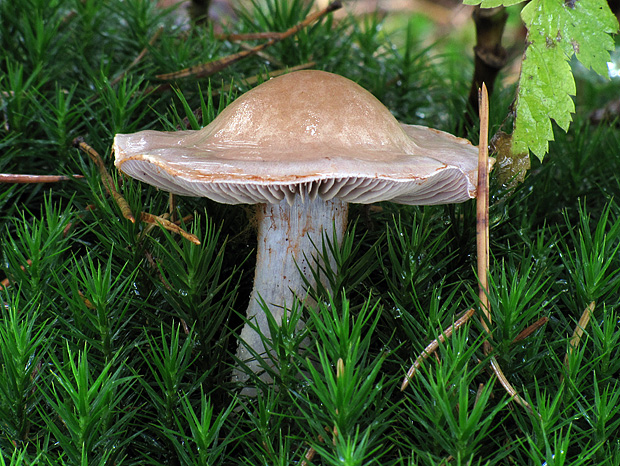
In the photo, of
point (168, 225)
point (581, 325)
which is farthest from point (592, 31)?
point (168, 225)

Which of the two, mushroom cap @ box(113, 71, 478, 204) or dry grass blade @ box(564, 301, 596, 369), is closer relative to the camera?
mushroom cap @ box(113, 71, 478, 204)

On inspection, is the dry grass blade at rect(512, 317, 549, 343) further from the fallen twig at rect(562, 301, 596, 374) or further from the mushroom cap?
the mushroom cap

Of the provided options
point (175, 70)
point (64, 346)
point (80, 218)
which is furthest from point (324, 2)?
point (64, 346)

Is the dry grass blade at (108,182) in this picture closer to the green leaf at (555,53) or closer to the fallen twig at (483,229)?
the fallen twig at (483,229)

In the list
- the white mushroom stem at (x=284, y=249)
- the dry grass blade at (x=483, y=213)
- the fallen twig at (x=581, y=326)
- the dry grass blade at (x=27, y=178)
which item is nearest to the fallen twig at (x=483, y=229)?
the dry grass blade at (x=483, y=213)

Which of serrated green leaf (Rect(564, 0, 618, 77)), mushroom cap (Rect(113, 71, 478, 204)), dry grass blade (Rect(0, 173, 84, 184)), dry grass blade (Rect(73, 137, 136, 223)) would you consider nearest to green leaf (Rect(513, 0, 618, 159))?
serrated green leaf (Rect(564, 0, 618, 77))

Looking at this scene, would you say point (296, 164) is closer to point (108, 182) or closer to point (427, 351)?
point (427, 351)

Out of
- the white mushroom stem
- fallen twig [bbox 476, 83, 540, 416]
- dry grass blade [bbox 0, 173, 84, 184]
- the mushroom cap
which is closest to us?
the mushroom cap
